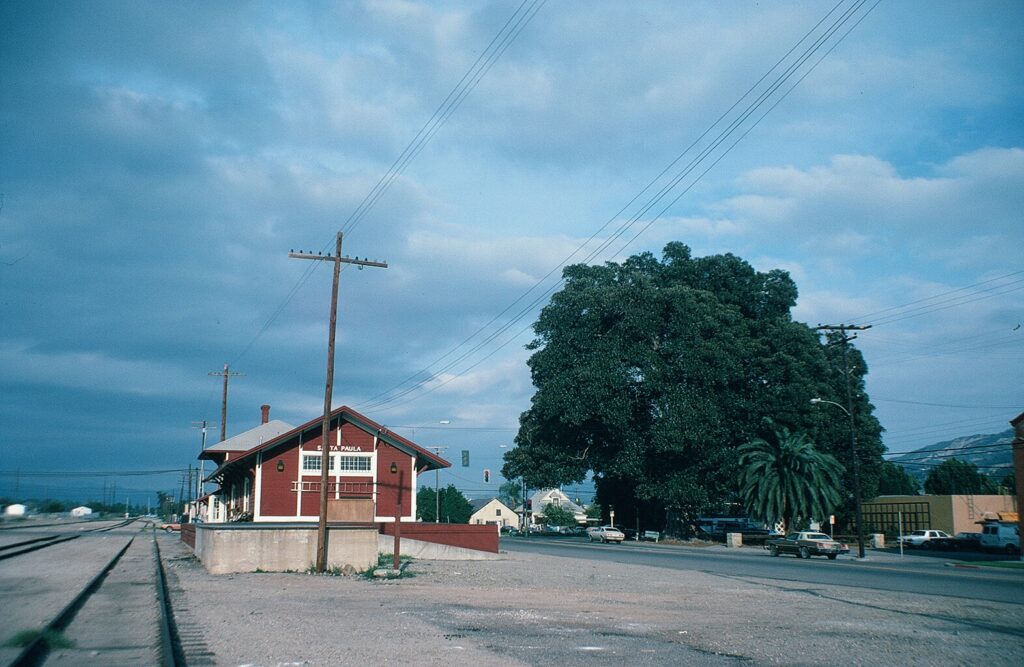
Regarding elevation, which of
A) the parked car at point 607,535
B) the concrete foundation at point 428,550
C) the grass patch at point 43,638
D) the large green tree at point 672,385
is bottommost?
the parked car at point 607,535

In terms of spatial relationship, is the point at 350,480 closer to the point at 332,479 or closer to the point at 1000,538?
the point at 332,479

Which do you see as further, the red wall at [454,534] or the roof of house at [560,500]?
the roof of house at [560,500]

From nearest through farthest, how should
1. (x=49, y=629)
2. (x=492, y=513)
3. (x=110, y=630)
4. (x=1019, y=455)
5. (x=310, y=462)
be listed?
(x=49, y=629) → (x=110, y=630) → (x=310, y=462) → (x=1019, y=455) → (x=492, y=513)

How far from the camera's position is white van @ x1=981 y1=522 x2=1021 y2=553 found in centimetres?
5028

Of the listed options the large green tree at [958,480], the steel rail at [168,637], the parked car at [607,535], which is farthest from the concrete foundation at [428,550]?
the large green tree at [958,480]

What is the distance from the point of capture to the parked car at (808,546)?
140 feet

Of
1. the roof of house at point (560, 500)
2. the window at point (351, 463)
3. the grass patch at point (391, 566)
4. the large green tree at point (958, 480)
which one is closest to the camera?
the grass patch at point (391, 566)

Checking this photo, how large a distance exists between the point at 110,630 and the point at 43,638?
5.28 feet

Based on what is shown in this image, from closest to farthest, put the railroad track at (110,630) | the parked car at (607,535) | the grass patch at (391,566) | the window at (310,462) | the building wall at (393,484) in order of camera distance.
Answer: the railroad track at (110,630), the grass patch at (391,566), the window at (310,462), the building wall at (393,484), the parked car at (607,535)

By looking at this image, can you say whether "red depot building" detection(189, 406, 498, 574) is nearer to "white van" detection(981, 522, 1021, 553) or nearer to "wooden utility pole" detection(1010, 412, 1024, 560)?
"wooden utility pole" detection(1010, 412, 1024, 560)

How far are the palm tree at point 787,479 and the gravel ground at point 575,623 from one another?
32923mm

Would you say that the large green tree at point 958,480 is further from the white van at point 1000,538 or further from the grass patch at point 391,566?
the grass patch at point 391,566

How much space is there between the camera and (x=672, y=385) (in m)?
55.7

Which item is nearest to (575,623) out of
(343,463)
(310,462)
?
(343,463)
